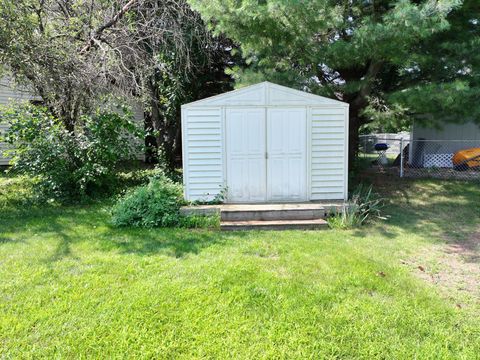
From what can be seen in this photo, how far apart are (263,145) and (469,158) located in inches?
274

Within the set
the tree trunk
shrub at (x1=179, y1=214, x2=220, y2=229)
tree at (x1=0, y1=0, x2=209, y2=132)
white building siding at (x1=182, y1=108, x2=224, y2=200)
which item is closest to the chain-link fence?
the tree trunk

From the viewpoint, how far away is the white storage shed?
18.8 feet

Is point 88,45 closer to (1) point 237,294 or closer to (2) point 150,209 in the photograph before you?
(2) point 150,209

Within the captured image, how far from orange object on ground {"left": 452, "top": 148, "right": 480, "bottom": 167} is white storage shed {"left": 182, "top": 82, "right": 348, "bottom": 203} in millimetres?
5728

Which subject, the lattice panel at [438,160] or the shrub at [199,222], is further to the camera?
the lattice panel at [438,160]

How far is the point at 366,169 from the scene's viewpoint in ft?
33.9

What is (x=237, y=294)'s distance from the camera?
2965 mm

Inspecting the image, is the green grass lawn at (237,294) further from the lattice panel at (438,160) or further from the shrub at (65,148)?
the lattice panel at (438,160)

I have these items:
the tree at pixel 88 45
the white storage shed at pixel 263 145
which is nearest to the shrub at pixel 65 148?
the tree at pixel 88 45

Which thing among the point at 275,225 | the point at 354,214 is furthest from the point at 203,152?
the point at 354,214

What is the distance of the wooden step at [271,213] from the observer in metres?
5.37

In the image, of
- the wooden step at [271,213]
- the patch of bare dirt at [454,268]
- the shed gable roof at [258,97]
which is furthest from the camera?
the shed gable roof at [258,97]

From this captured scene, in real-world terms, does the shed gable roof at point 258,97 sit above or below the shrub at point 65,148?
above

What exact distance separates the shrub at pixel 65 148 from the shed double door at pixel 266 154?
242 centimetres
